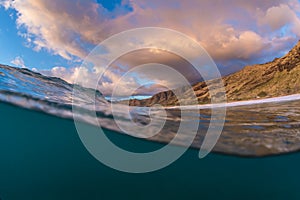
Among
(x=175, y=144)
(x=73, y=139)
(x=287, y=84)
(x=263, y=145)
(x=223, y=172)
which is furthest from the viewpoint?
(x=287, y=84)

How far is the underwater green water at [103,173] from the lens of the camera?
36.4 ft

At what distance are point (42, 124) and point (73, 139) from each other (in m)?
2.21

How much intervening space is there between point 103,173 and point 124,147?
5.96 feet

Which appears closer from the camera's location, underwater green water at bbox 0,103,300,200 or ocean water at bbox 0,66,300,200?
ocean water at bbox 0,66,300,200

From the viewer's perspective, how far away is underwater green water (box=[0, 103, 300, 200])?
437 inches

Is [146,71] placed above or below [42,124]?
above

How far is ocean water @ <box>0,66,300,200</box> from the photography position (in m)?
Result: 9.52

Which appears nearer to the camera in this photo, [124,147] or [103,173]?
[103,173]

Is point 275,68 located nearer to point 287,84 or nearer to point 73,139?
point 287,84

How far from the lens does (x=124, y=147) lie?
12.7 meters

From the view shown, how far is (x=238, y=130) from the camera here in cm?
938

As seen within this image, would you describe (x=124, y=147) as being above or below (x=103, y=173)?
above

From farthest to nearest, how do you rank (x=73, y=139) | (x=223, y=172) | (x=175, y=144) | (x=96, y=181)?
(x=73, y=139) < (x=223, y=172) < (x=96, y=181) < (x=175, y=144)

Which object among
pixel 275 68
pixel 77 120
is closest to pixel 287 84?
pixel 275 68
